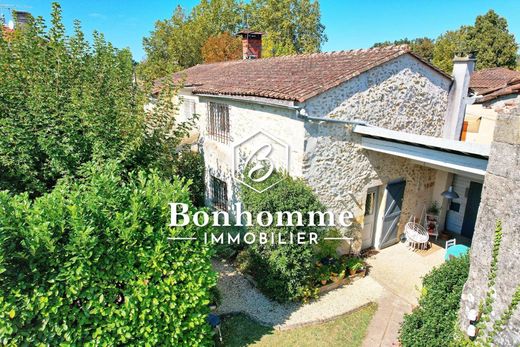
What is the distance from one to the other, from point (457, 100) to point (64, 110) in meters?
17.5

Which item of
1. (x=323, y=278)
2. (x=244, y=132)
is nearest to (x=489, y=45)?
(x=244, y=132)

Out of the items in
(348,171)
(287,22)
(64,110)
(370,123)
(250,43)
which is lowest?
(348,171)

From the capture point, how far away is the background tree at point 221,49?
47000mm

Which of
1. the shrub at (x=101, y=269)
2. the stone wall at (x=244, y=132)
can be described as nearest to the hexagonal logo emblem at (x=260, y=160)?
the stone wall at (x=244, y=132)

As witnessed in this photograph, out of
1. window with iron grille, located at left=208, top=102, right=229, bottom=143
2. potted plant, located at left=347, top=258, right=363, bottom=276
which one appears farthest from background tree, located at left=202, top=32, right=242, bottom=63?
potted plant, located at left=347, top=258, right=363, bottom=276

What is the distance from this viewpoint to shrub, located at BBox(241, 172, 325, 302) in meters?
11.6

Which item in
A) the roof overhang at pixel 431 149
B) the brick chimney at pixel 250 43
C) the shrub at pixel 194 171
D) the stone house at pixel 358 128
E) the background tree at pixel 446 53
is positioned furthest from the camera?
the background tree at pixel 446 53

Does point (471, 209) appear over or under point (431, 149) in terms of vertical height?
under

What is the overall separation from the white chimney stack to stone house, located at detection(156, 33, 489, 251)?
0.17ft

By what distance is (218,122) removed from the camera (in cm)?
1686

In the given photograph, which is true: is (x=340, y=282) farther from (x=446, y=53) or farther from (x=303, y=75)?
(x=446, y=53)

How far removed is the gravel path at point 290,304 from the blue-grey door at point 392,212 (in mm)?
3174

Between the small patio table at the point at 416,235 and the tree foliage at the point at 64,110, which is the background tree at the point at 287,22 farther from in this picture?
the tree foliage at the point at 64,110

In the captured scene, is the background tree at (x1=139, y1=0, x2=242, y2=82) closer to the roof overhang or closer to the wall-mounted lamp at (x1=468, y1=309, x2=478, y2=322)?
the roof overhang
